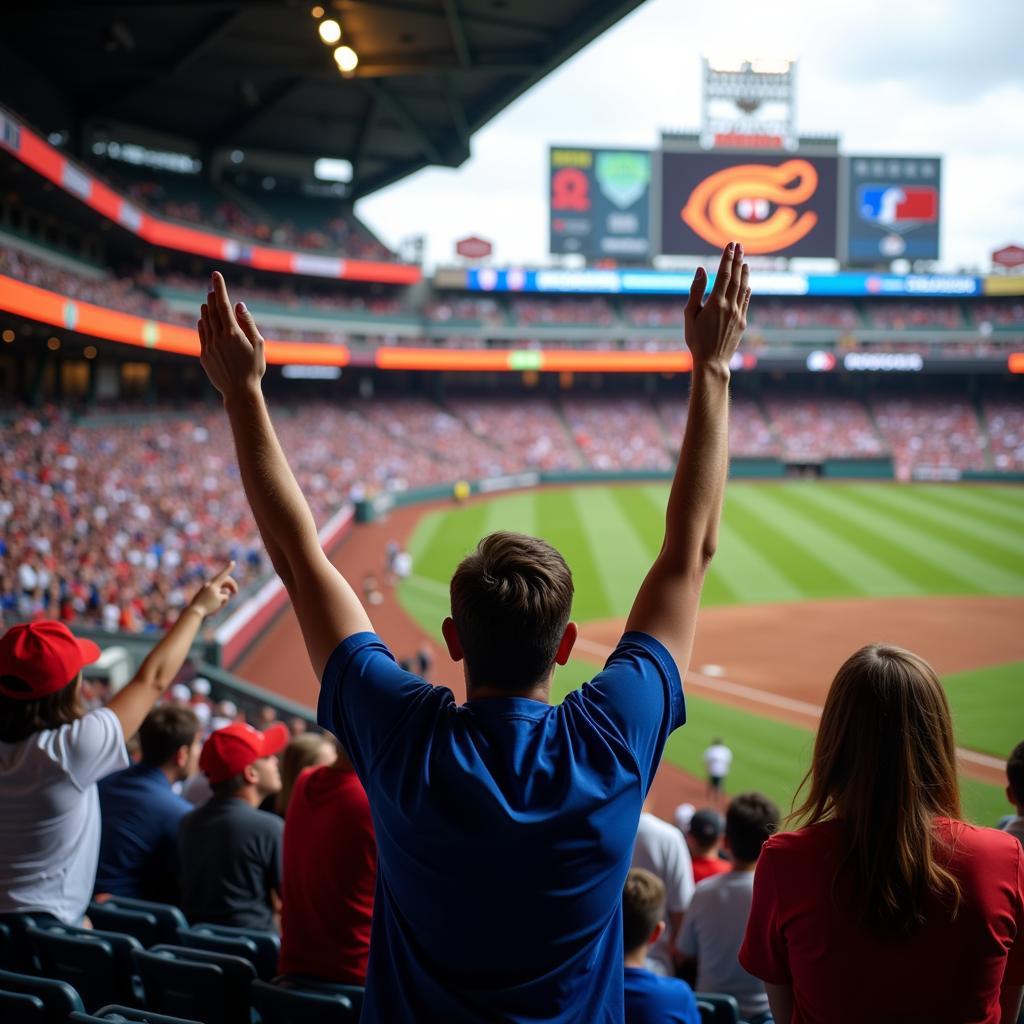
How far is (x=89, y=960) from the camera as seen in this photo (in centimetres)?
372

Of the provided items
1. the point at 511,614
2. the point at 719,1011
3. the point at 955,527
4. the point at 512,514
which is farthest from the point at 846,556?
the point at 511,614

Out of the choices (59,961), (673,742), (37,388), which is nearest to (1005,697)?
(673,742)

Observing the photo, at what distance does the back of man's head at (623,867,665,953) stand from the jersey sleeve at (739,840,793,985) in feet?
4.65

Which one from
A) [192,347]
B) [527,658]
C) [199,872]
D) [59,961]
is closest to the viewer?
[527,658]

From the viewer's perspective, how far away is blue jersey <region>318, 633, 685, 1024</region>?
5.58 feet

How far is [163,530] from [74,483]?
2570 millimetres

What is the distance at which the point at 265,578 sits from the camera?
2133 cm

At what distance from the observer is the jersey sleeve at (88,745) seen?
339cm

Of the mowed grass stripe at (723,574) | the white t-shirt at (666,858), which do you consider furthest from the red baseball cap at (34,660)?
the mowed grass stripe at (723,574)

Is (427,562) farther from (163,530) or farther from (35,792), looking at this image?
(35,792)

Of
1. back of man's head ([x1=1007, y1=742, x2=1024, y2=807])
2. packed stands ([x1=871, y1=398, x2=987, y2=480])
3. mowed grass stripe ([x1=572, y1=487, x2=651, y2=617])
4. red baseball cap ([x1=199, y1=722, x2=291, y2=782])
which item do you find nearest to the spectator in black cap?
back of man's head ([x1=1007, y1=742, x2=1024, y2=807])

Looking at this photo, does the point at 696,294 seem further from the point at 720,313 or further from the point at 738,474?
the point at 738,474

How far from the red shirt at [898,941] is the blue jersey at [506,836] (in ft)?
1.53

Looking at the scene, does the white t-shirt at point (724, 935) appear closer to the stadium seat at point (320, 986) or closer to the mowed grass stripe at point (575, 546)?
the stadium seat at point (320, 986)
